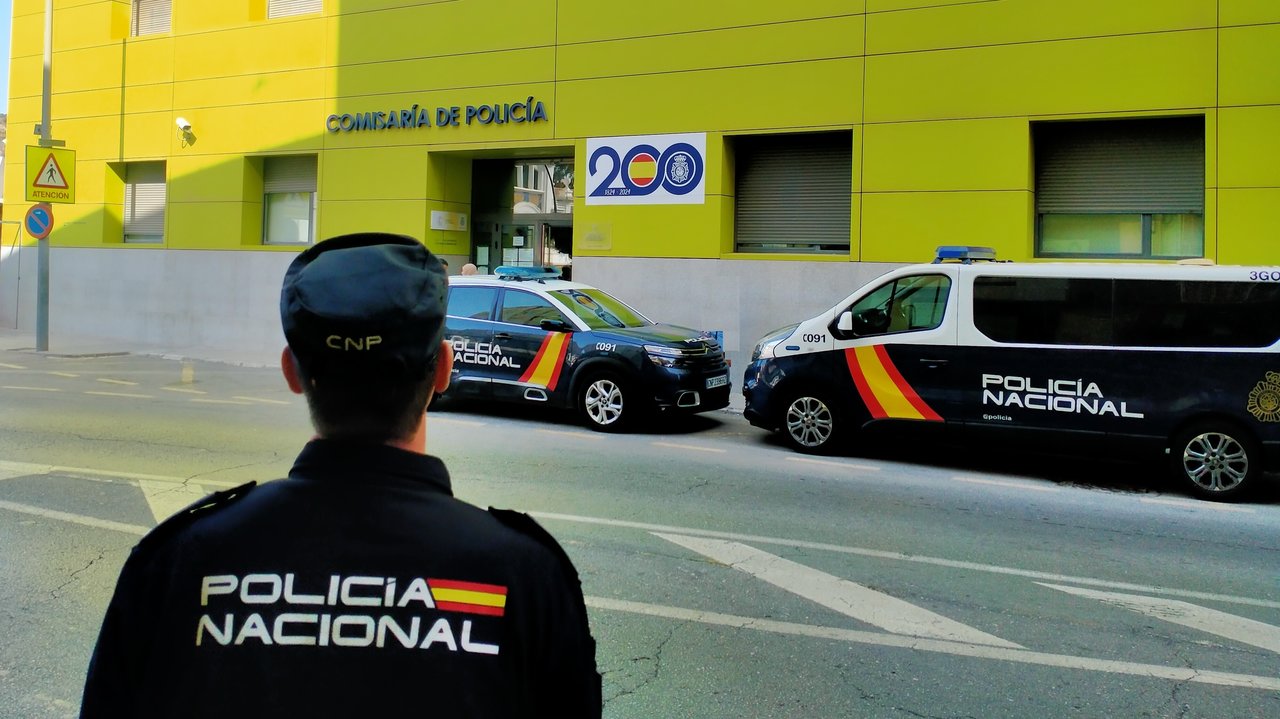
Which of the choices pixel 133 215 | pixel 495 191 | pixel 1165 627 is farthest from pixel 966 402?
pixel 133 215

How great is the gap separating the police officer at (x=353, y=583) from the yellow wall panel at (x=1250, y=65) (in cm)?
1437

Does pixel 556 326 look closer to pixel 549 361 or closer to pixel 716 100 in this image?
pixel 549 361

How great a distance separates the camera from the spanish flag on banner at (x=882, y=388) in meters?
10.1

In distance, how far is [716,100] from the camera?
16359 mm

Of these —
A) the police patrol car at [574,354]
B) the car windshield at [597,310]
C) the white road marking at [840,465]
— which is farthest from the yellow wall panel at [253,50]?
the white road marking at [840,465]

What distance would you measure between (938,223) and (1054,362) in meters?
5.65

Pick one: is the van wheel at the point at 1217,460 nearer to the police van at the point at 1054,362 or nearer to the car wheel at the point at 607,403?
the police van at the point at 1054,362

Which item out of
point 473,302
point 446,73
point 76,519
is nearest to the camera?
point 76,519

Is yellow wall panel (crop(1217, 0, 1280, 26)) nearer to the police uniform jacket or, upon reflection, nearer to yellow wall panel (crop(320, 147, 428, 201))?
yellow wall panel (crop(320, 147, 428, 201))

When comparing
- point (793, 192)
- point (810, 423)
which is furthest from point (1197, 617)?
point (793, 192)

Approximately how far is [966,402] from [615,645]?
20.0 feet

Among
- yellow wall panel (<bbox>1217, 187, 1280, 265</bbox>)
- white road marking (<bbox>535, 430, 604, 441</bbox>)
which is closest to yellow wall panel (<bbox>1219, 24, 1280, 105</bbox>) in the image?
yellow wall panel (<bbox>1217, 187, 1280, 265</bbox>)

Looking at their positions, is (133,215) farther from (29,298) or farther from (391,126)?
(391,126)

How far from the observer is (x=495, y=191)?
814 inches
